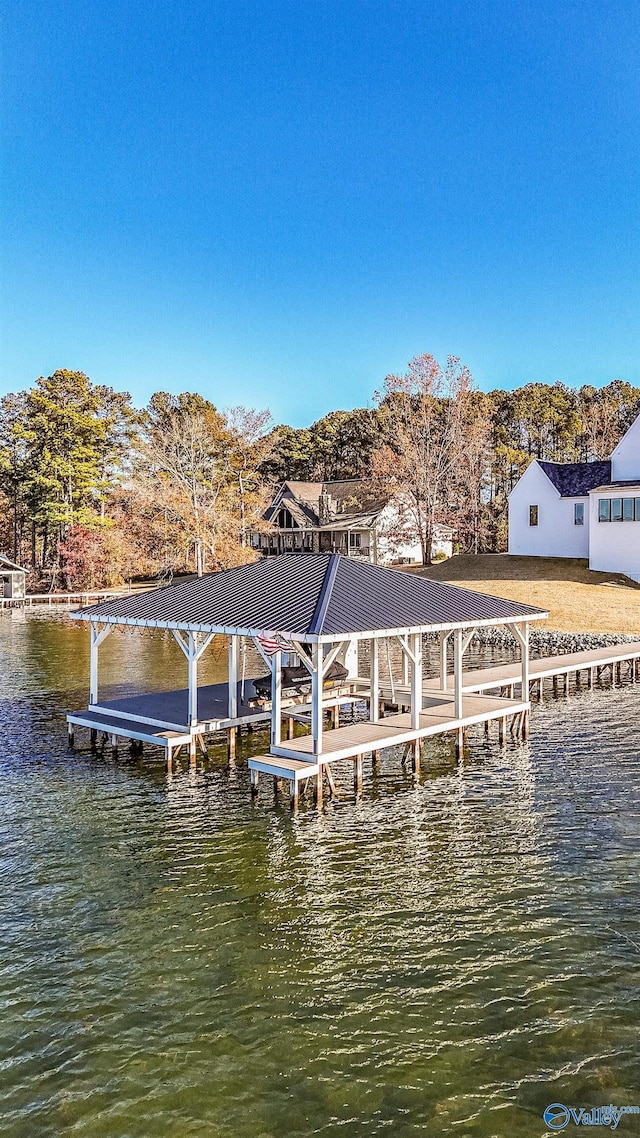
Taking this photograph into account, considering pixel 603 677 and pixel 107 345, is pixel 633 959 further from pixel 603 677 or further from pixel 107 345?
pixel 107 345

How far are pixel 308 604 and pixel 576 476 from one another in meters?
38.4

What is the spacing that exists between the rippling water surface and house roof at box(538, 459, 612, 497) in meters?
34.9

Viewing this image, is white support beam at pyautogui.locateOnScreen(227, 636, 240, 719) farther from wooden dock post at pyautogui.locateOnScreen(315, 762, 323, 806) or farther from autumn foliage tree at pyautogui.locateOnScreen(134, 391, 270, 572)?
autumn foliage tree at pyautogui.locateOnScreen(134, 391, 270, 572)

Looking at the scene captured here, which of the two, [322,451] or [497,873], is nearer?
[497,873]

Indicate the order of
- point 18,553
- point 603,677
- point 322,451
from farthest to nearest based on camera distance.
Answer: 1. point 322,451
2. point 18,553
3. point 603,677

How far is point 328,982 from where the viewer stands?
780 centimetres

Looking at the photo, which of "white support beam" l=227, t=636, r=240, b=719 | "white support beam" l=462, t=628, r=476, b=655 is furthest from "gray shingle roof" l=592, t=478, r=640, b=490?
"white support beam" l=227, t=636, r=240, b=719

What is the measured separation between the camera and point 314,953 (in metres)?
8.35

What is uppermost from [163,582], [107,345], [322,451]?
[107,345]

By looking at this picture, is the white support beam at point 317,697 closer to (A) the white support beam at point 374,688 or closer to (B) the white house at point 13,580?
(A) the white support beam at point 374,688

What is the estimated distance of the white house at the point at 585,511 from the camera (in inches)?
1654

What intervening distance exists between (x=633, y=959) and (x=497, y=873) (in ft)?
7.47

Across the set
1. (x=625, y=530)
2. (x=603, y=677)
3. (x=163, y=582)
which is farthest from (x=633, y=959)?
(x=163, y=582)

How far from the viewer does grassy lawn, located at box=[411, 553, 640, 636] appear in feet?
111
